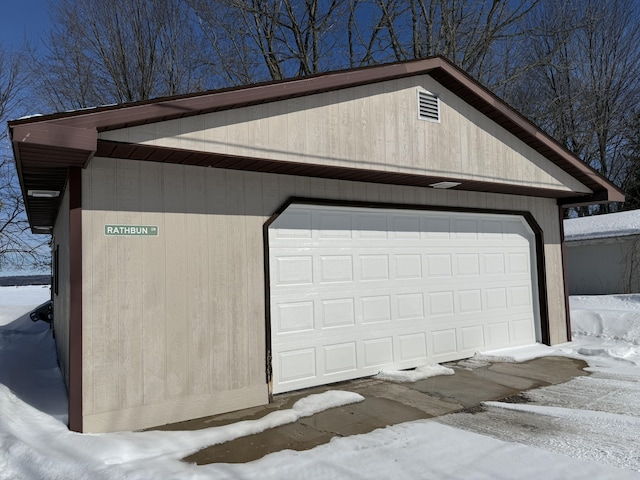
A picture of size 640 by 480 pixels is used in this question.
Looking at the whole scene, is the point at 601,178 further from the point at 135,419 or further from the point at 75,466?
the point at 75,466

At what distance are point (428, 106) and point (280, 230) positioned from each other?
2976 millimetres

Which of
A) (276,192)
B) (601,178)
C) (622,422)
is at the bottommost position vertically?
(622,422)

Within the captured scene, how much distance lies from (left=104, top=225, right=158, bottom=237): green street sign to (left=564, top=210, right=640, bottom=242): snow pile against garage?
595 inches

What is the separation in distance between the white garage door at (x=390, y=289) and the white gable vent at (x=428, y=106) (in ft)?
4.87

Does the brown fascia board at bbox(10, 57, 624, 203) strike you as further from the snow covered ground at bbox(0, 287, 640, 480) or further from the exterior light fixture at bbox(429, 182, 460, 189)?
the snow covered ground at bbox(0, 287, 640, 480)

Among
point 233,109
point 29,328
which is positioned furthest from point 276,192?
point 29,328

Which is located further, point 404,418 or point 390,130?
point 390,130

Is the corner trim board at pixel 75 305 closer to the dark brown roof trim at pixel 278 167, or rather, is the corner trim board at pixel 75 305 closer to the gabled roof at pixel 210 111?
the gabled roof at pixel 210 111

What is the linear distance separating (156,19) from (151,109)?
56.4ft

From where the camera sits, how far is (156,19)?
1917cm

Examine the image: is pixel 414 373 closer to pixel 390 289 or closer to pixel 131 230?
pixel 390 289

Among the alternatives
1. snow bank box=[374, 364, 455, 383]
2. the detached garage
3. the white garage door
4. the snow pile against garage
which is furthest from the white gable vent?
the snow pile against garage

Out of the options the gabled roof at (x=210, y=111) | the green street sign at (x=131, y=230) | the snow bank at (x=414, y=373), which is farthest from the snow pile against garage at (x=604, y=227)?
the green street sign at (x=131, y=230)

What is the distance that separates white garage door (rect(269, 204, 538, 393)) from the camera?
6328 millimetres
